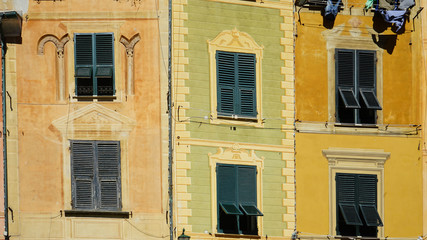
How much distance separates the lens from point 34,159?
36.8 m

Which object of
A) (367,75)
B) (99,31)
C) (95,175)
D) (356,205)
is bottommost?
(356,205)

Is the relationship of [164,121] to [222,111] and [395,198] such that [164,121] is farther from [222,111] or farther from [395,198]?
[395,198]

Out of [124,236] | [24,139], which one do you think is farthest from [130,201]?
[24,139]

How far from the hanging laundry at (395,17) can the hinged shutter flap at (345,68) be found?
1.53m

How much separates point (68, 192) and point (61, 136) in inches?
62.2

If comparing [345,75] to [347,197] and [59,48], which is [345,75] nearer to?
[347,197]

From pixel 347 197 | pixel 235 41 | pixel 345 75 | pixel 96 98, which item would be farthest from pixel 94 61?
pixel 347 197

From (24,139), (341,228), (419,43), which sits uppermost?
(419,43)

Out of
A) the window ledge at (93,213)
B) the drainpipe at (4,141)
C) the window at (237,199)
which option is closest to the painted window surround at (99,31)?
the drainpipe at (4,141)

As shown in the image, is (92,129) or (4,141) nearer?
(4,141)

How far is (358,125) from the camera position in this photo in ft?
131

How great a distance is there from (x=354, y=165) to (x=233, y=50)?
508 centimetres

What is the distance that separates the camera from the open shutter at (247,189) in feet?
124

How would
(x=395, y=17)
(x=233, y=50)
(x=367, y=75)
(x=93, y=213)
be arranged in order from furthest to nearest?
(x=395, y=17), (x=367, y=75), (x=233, y=50), (x=93, y=213)
